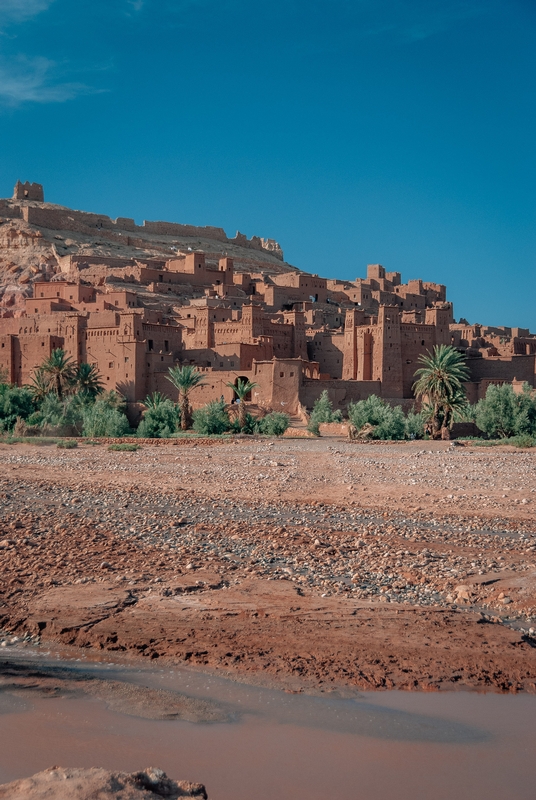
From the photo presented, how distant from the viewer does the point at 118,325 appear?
128 feet

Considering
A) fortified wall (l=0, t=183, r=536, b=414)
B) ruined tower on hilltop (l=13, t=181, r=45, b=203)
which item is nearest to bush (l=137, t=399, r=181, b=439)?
fortified wall (l=0, t=183, r=536, b=414)

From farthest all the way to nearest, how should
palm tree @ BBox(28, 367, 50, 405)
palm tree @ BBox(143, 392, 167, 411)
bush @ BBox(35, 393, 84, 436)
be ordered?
1. palm tree @ BBox(28, 367, 50, 405)
2. palm tree @ BBox(143, 392, 167, 411)
3. bush @ BBox(35, 393, 84, 436)

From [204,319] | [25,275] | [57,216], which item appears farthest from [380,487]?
[57,216]

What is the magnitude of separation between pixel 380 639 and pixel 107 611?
270 centimetres

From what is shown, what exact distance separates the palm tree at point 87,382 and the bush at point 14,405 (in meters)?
2.38

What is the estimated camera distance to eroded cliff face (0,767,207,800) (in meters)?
4.32

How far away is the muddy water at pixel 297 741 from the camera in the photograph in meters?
5.05

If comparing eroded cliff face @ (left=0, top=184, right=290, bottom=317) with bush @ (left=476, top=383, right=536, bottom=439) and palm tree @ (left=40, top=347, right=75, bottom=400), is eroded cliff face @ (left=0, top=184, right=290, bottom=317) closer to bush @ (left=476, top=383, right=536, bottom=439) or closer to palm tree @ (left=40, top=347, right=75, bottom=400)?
palm tree @ (left=40, top=347, right=75, bottom=400)

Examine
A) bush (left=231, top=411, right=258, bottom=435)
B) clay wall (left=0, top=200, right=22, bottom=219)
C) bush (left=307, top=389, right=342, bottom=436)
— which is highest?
clay wall (left=0, top=200, right=22, bottom=219)

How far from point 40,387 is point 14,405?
2.37 m

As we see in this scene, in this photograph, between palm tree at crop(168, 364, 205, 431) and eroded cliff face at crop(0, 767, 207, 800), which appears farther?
palm tree at crop(168, 364, 205, 431)

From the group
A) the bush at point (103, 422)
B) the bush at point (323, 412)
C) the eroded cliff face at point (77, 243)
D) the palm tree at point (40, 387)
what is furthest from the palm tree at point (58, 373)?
the bush at point (323, 412)

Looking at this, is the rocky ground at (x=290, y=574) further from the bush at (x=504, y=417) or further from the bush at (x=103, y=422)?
the bush at (x=504, y=417)

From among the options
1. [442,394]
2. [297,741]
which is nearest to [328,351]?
[442,394]
